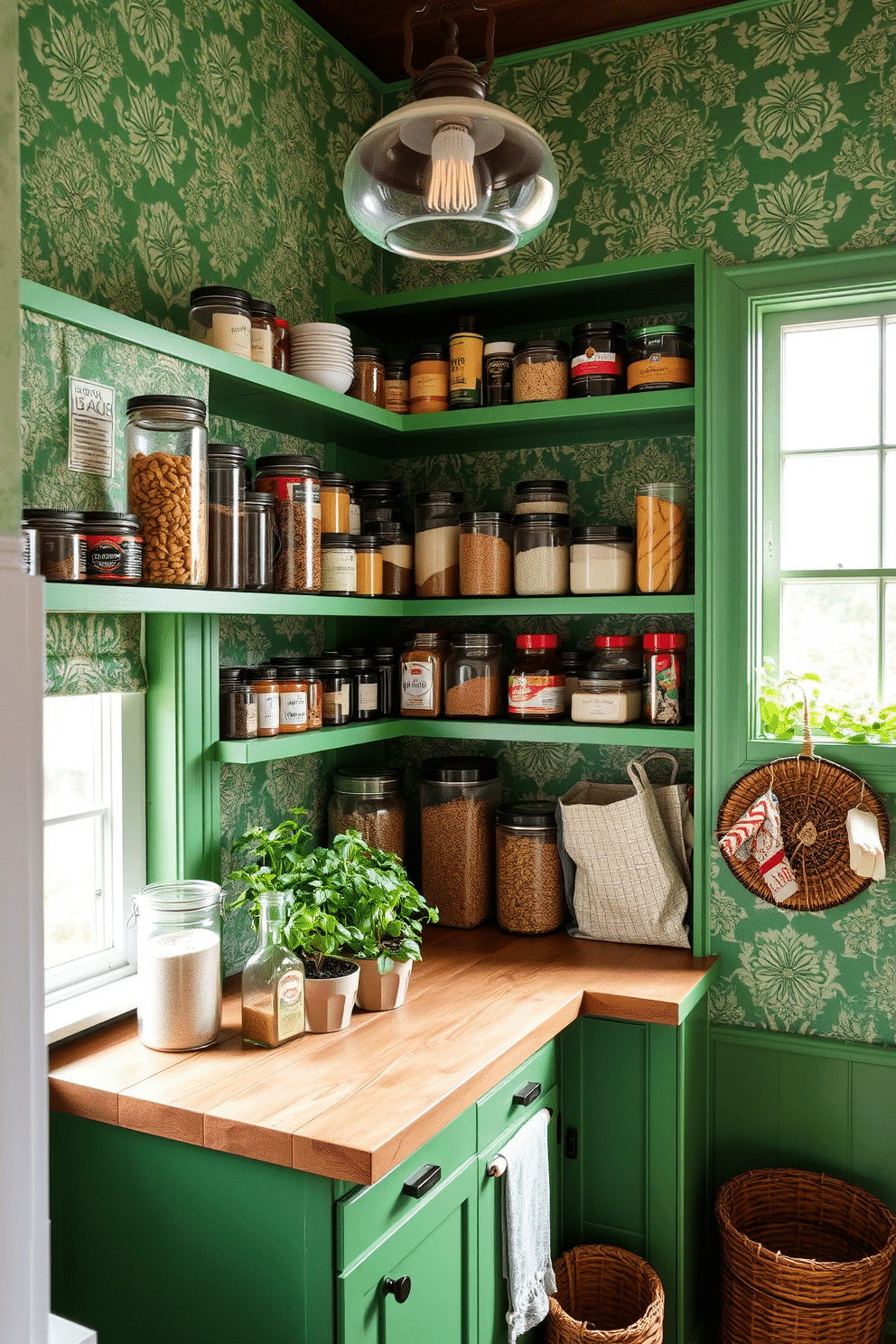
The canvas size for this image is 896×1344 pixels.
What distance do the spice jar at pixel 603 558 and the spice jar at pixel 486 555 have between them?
0.62 feet

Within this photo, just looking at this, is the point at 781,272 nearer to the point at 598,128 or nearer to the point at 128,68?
the point at 598,128

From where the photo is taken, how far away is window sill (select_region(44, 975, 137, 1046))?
1.75 metres

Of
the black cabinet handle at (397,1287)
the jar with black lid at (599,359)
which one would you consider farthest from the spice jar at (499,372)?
the black cabinet handle at (397,1287)

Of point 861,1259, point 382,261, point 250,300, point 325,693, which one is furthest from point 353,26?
point 861,1259

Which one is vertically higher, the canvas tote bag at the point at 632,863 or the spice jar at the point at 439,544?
the spice jar at the point at 439,544

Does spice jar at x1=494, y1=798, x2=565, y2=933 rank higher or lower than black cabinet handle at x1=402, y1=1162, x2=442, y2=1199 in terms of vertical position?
higher

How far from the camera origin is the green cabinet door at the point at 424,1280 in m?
1.45

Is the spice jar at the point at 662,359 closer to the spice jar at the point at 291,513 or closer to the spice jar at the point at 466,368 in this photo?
the spice jar at the point at 466,368

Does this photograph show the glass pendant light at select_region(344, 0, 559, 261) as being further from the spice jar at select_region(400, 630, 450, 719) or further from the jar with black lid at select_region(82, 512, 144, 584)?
the spice jar at select_region(400, 630, 450, 719)

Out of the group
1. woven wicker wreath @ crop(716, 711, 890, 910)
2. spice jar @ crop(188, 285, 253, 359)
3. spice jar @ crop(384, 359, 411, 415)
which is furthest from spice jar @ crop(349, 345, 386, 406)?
woven wicker wreath @ crop(716, 711, 890, 910)

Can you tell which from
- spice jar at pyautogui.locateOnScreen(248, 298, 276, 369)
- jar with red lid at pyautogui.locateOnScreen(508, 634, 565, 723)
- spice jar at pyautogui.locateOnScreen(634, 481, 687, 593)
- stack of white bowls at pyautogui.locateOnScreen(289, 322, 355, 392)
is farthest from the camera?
jar with red lid at pyautogui.locateOnScreen(508, 634, 565, 723)

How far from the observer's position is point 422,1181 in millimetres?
1560

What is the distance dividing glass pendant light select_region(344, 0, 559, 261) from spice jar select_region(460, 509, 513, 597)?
1064 millimetres

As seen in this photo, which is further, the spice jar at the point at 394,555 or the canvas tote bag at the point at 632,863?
the spice jar at the point at 394,555
